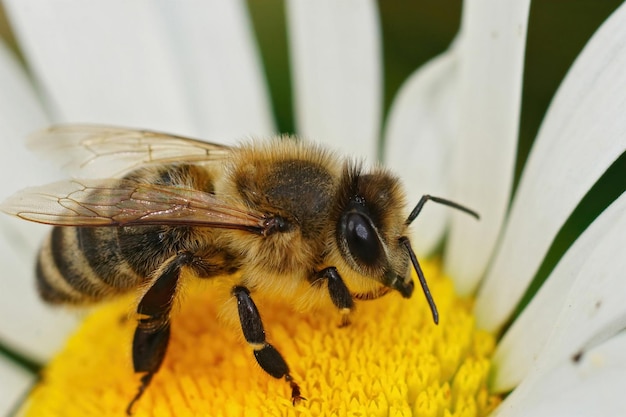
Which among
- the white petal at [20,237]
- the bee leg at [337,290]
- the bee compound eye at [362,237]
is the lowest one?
the white petal at [20,237]

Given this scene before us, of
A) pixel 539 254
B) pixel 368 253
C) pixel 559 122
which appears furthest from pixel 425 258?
pixel 368 253

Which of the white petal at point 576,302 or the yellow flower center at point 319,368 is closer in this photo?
the white petal at point 576,302

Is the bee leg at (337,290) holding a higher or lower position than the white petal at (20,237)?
higher

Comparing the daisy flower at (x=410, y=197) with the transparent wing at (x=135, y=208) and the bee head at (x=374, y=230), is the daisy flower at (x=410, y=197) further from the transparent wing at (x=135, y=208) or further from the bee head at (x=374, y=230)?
the transparent wing at (x=135, y=208)

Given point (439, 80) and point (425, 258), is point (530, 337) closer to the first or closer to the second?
point (425, 258)

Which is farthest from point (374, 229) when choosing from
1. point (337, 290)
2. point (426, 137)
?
point (426, 137)

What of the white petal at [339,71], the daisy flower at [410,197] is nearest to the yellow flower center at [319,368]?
the daisy flower at [410,197]
